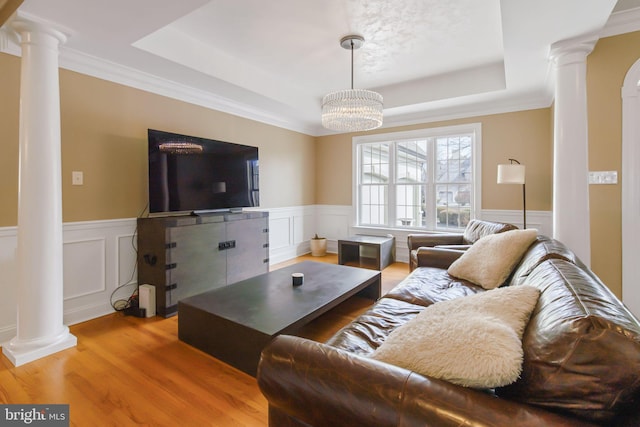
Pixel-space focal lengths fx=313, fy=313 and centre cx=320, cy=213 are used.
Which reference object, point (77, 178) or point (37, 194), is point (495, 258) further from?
point (77, 178)

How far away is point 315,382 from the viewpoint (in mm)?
915

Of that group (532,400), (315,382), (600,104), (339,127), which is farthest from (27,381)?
(600,104)

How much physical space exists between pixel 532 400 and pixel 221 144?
11.8 ft

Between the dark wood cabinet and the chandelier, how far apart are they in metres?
1.58

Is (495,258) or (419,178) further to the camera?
(419,178)

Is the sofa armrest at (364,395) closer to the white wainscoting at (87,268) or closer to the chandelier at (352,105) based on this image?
the chandelier at (352,105)

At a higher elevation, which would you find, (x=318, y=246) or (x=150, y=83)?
(x=150, y=83)

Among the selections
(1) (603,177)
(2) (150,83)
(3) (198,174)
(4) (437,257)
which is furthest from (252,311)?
(1) (603,177)

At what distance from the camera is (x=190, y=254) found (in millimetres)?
3043

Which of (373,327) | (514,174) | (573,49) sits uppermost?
(573,49)

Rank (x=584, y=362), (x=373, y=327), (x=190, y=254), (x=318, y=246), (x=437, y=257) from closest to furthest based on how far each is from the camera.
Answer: (x=584, y=362), (x=373, y=327), (x=437, y=257), (x=190, y=254), (x=318, y=246)

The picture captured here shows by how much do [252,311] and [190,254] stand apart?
1.28 m

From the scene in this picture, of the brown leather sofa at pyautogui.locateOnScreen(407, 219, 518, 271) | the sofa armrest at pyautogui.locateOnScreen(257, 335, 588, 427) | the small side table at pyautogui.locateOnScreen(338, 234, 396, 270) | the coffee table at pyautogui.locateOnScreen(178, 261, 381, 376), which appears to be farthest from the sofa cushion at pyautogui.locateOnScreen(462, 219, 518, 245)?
the sofa armrest at pyautogui.locateOnScreen(257, 335, 588, 427)

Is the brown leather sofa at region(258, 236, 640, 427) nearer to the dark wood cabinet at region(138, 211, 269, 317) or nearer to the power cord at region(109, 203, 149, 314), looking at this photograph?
the dark wood cabinet at region(138, 211, 269, 317)
